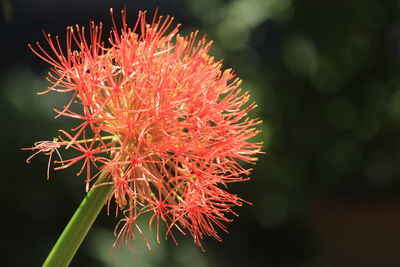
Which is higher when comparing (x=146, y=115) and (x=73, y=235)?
(x=146, y=115)

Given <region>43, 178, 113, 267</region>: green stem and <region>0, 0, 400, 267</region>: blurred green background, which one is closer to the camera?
<region>43, 178, 113, 267</region>: green stem

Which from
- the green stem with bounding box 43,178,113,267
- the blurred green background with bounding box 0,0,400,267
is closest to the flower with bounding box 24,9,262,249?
the green stem with bounding box 43,178,113,267

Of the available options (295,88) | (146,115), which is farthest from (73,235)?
(295,88)

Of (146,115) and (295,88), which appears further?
(295,88)

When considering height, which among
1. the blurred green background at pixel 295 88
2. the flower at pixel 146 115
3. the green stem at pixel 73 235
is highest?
the blurred green background at pixel 295 88

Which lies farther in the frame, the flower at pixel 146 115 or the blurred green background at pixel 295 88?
the blurred green background at pixel 295 88

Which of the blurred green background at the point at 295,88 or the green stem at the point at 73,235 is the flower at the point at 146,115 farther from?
the blurred green background at the point at 295,88

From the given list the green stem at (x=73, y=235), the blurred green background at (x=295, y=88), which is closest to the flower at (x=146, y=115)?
the green stem at (x=73, y=235)

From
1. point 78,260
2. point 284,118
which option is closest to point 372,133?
point 284,118

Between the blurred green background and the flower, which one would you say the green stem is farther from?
the blurred green background

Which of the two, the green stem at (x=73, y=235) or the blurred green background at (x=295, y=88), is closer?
the green stem at (x=73, y=235)

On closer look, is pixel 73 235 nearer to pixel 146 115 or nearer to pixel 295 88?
pixel 146 115

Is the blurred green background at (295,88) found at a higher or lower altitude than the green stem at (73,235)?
higher

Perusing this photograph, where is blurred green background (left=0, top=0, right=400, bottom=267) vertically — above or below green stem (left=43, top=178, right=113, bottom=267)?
above
